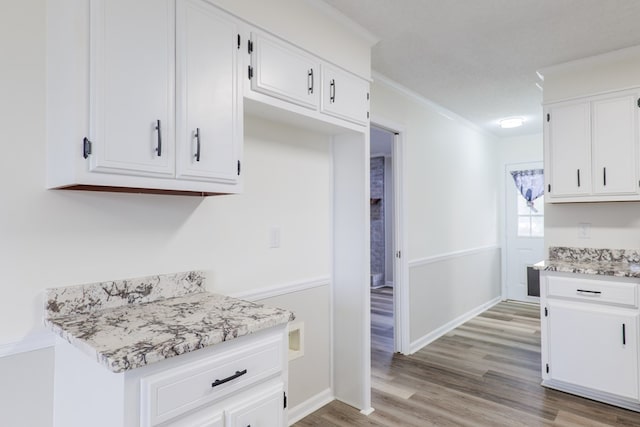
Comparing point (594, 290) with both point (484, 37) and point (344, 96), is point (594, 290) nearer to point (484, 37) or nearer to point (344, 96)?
point (484, 37)

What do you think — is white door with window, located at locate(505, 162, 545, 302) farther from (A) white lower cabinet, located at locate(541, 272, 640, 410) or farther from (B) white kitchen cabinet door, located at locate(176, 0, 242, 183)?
(B) white kitchen cabinet door, located at locate(176, 0, 242, 183)

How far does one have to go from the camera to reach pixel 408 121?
3.57m

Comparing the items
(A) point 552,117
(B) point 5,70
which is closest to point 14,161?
(B) point 5,70

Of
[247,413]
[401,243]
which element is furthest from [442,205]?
[247,413]

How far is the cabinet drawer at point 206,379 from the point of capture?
108 cm

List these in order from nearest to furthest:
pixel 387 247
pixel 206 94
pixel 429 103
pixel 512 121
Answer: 1. pixel 206 94
2. pixel 429 103
3. pixel 512 121
4. pixel 387 247

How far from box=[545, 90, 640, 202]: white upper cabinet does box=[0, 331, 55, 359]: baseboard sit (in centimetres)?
338

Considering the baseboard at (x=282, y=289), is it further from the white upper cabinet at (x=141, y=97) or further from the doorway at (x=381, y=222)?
the doorway at (x=381, y=222)

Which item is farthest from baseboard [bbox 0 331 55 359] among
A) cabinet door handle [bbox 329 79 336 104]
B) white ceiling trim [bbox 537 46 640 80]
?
white ceiling trim [bbox 537 46 640 80]

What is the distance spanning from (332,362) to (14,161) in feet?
7.02

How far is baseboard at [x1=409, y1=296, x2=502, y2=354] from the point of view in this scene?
362 cm

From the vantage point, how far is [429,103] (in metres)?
3.86

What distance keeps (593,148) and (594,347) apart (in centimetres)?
148

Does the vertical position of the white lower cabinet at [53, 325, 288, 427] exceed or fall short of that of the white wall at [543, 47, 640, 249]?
it falls short
